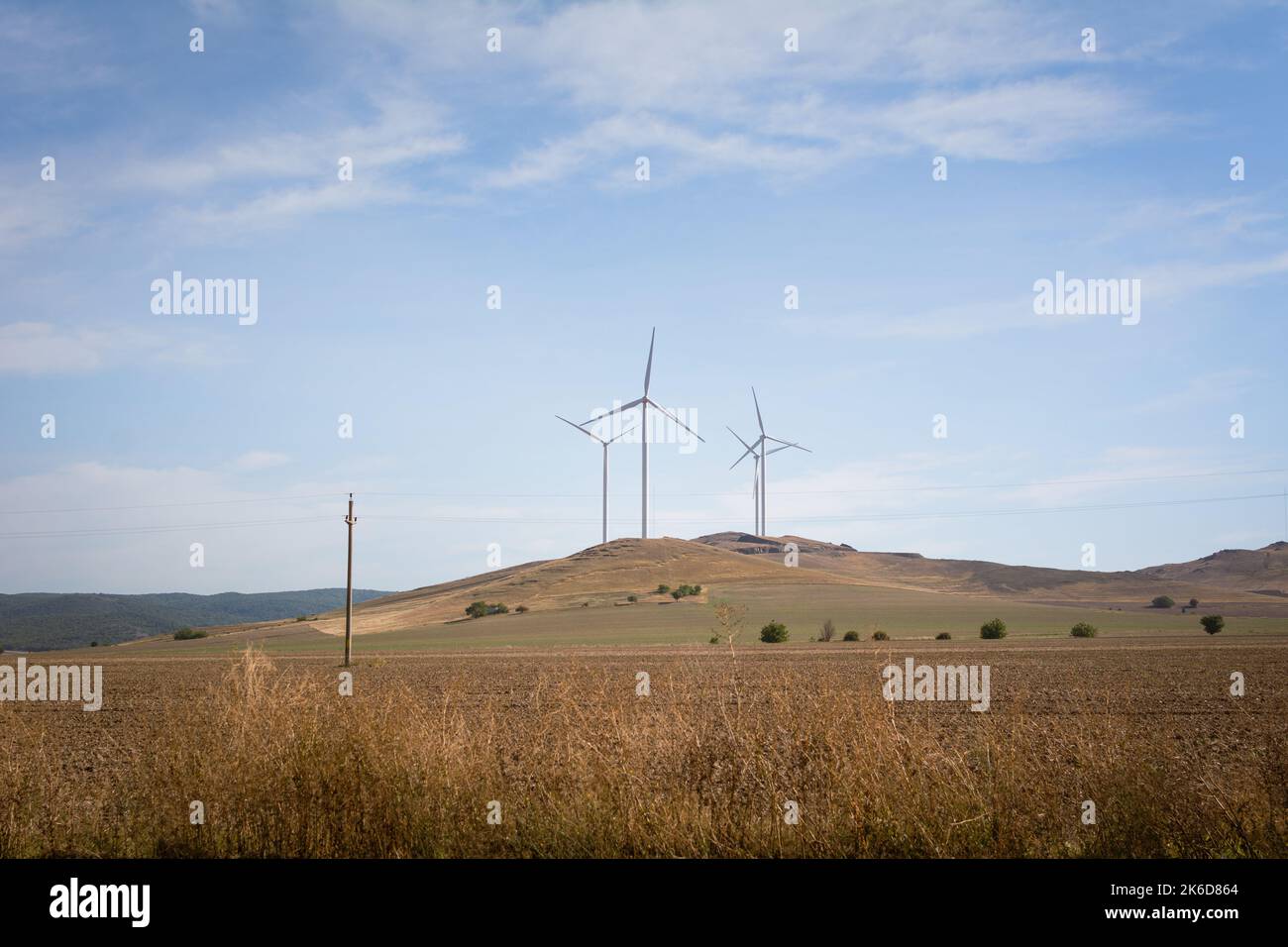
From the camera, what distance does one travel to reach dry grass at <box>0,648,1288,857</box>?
9742 millimetres

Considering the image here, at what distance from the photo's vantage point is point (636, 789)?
10258 millimetres

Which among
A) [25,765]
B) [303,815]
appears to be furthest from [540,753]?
[25,765]

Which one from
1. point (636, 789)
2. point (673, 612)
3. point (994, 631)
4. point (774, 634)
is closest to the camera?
point (636, 789)

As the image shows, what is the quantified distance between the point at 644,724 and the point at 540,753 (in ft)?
4.24

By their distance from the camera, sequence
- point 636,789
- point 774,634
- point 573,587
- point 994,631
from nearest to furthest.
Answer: point 636,789 < point 774,634 < point 994,631 < point 573,587

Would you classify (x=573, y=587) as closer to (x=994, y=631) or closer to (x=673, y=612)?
(x=673, y=612)

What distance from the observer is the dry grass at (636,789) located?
9.74 meters

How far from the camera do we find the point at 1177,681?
48469 mm

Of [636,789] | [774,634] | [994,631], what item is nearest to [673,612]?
[774,634]

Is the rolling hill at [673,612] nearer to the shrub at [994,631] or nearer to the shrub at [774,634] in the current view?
the shrub at [994,631]

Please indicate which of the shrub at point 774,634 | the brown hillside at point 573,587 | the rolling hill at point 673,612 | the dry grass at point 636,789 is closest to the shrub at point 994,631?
the rolling hill at point 673,612

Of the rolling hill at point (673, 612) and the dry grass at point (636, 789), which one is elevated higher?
the dry grass at point (636, 789)
